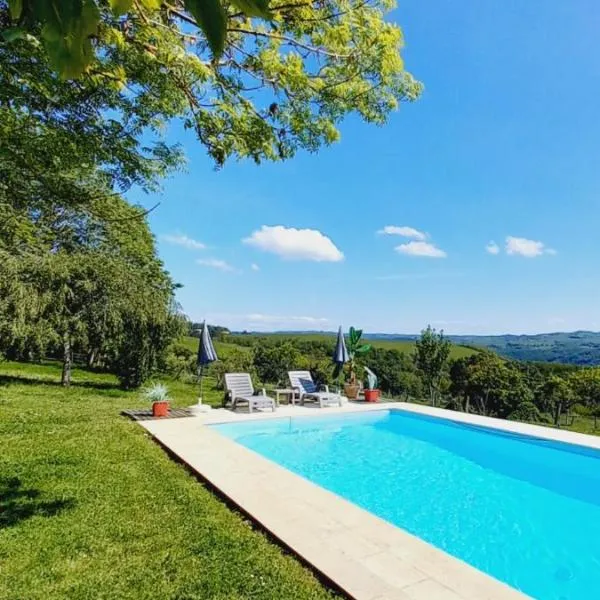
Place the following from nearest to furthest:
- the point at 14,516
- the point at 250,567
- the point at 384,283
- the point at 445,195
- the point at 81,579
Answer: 1. the point at 81,579
2. the point at 250,567
3. the point at 14,516
4. the point at 445,195
5. the point at 384,283

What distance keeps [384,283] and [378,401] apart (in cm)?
2120

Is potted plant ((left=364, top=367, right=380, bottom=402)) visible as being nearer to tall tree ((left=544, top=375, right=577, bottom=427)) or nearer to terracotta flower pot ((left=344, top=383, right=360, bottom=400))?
terracotta flower pot ((left=344, top=383, right=360, bottom=400))

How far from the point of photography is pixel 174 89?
4.55m

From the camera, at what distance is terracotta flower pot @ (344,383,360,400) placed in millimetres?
15805

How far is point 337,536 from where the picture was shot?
478cm

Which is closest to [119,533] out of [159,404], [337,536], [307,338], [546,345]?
[337,536]

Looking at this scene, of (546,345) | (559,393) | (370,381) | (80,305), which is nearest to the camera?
(80,305)

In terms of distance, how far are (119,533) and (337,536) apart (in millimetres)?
2283

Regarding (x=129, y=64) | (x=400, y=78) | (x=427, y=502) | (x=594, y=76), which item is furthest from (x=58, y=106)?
(x=594, y=76)

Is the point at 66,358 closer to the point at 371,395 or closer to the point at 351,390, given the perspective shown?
the point at 351,390

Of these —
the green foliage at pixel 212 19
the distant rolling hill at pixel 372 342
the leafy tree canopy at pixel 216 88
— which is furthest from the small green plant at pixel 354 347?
the distant rolling hill at pixel 372 342

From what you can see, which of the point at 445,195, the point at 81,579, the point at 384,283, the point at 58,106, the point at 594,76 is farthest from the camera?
the point at 384,283

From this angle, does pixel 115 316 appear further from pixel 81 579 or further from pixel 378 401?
pixel 81 579

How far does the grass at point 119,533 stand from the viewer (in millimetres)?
3656
